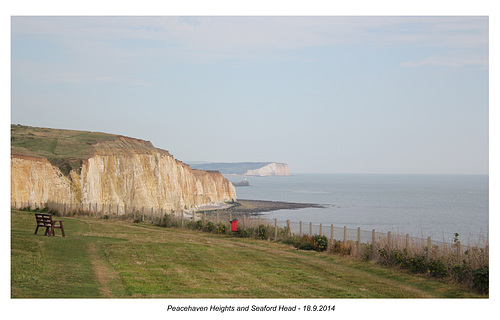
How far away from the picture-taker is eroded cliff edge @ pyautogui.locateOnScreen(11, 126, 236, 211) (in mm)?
47763

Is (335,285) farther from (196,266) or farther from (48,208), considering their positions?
(48,208)

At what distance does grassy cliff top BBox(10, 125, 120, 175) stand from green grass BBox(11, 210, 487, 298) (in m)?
37.9

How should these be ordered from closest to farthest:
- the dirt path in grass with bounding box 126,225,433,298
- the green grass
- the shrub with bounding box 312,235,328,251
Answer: the green grass < the dirt path in grass with bounding box 126,225,433,298 < the shrub with bounding box 312,235,328,251

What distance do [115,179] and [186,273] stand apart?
5381 cm

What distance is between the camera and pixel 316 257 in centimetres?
2103

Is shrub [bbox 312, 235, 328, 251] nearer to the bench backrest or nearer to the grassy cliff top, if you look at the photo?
the bench backrest

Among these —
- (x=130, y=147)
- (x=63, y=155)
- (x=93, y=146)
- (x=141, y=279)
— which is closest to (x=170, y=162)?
(x=130, y=147)

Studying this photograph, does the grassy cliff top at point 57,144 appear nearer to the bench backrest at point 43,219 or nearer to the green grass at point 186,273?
the bench backrest at point 43,219

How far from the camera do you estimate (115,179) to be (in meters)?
66.5

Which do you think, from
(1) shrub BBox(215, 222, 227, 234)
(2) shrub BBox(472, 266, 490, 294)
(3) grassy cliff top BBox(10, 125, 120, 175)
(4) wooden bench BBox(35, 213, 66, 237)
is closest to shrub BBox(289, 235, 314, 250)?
(1) shrub BBox(215, 222, 227, 234)

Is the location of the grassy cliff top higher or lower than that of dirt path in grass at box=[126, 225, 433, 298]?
higher

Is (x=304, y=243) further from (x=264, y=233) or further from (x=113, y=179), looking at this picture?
(x=113, y=179)

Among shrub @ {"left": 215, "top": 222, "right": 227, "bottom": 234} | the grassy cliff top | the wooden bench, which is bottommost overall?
shrub @ {"left": 215, "top": 222, "right": 227, "bottom": 234}

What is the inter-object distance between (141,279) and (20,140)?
194 ft
